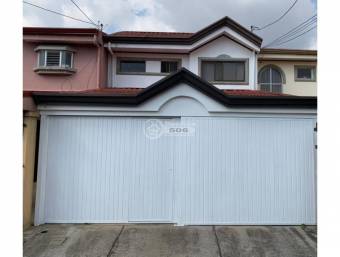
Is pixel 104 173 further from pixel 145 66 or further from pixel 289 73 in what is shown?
pixel 289 73

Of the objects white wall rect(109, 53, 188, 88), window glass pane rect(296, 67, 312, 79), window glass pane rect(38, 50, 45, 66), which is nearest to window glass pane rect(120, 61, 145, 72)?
white wall rect(109, 53, 188, 88)

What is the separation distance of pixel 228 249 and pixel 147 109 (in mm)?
3389

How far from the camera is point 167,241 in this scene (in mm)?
5254

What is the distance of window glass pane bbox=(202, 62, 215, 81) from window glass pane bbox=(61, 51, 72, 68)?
535cm

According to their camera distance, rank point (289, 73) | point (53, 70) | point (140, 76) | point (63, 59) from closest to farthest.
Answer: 1. point (53, 70)
2. point (63, 59)
3. point (140, 76)
4. point (289, 73)

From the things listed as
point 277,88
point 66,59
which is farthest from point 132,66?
point 277,88

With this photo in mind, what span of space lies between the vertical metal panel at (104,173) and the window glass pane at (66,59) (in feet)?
16.0

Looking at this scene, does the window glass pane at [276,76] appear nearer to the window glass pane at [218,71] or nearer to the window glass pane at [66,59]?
the window glass pane at [218,71]

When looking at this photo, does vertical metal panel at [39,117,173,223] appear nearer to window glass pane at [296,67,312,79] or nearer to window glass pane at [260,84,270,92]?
window glass pane at [260,84,270,92]

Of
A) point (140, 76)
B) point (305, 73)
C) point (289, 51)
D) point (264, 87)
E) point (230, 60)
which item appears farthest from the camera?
point (264, 87)

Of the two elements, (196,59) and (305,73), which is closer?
(196,59)

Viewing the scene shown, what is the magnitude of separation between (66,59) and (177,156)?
269 inches

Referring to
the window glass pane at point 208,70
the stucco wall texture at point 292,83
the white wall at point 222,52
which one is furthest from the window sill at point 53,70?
the stucco wall texture at point 292,83

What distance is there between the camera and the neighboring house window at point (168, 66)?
1106cm
